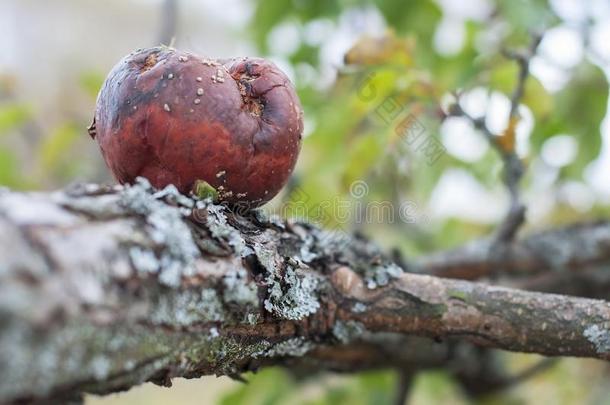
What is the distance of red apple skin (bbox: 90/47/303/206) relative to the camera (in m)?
0.80

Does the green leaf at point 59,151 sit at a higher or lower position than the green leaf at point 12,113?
lower

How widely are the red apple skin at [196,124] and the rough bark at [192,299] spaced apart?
0.06 m

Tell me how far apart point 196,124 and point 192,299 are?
0.74 feet

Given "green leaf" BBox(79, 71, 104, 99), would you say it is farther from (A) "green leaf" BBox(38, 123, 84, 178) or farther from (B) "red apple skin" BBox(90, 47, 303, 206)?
(B) "red apple skin" BBox(90, 47, 303, 206)

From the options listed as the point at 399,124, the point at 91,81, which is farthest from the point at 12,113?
the point at 399,124

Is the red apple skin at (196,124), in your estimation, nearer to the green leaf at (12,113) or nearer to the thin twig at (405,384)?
the thin twig at (405,384)

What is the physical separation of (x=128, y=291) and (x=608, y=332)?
0.59m

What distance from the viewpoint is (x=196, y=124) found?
31.2 inches

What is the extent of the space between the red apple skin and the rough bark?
0.06 m

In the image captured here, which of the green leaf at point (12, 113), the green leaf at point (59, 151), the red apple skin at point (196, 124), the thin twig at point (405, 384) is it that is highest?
the red apple skin at point (196, 124)

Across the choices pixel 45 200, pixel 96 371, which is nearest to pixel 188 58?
pixel 45 200

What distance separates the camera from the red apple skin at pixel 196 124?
31.3 inches

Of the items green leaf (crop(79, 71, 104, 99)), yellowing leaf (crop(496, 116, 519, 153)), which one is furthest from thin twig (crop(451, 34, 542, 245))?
green leaf (crop(79, 71, 104, 99))

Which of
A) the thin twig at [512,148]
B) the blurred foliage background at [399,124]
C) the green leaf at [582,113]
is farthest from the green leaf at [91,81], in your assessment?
the green leaf at [582,113]
